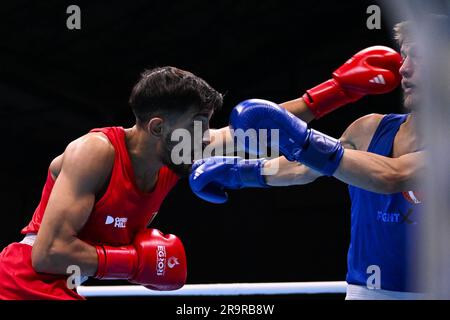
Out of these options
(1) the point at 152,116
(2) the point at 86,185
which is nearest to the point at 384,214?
(1) the point at 152,116

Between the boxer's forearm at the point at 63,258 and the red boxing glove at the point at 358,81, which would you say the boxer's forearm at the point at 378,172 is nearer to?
the red boxing glove at the point at 358,81

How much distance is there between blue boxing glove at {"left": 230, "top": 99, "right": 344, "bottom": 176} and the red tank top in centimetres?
52

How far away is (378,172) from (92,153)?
96cm

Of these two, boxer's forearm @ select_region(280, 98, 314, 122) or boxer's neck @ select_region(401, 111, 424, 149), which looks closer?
boxer's neck @ select_region(401, 111, 424, 149)

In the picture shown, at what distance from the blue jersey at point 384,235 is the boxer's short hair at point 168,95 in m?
0.70

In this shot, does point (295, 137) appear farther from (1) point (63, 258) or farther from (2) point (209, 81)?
(2) point (209, 81)

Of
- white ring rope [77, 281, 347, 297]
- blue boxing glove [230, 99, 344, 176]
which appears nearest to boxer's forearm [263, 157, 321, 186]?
blue boxing glove [230, 99, 344, 176]

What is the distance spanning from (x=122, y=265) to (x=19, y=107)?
4960mm

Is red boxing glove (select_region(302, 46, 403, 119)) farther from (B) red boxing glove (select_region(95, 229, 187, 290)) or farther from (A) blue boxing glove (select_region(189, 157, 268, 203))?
(B) red boxing glove (select_region(95, 229, 187, 290))

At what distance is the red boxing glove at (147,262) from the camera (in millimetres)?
2365

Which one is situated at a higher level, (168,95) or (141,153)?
(168,95)

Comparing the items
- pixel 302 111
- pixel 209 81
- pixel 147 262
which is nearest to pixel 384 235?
pixel 302 111

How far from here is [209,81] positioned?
6.31 m

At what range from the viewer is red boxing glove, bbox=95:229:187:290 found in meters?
2.37
